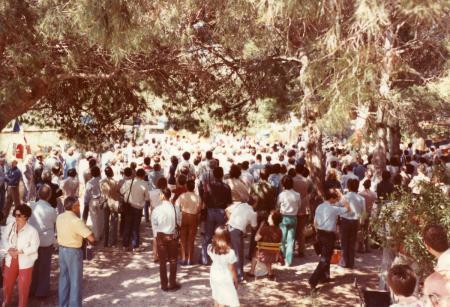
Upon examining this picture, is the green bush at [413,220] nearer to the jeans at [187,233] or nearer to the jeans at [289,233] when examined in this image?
the jeans at [289,233]

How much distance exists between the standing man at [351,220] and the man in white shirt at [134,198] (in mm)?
3792

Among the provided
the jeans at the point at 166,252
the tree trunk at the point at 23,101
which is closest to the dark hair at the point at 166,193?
A: the jeans at the point at 166,252

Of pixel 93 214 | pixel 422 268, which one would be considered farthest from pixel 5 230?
pixel 422 268

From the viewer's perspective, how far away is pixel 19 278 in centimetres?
629

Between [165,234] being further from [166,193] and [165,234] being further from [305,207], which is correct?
[305,207]

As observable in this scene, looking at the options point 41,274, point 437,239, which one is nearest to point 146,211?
point 41,274

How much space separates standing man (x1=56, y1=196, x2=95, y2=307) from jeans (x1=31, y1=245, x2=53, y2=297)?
30.5 inches

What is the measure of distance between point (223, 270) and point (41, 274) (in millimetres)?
2870

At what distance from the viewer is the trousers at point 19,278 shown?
6289mm

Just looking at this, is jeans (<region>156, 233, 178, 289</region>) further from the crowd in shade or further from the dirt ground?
the dirt ground

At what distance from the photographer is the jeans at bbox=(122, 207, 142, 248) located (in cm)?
948

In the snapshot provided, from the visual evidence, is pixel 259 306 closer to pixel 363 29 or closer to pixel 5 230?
pixel 363 29

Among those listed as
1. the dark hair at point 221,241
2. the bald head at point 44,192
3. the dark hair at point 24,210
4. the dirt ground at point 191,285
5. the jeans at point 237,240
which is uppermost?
the bald head at point 44,192

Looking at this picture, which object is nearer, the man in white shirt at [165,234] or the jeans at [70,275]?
the jeans at [70,275]
